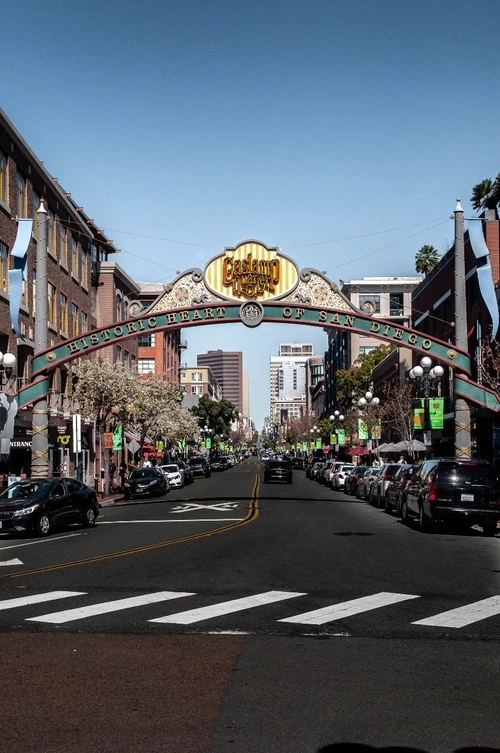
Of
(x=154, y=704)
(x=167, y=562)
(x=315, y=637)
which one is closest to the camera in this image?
(x=154, y=704)

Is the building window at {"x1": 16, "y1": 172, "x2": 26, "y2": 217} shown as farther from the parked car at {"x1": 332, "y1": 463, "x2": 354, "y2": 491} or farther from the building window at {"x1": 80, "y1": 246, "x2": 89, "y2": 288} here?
the parked car at {"x1": 332, "y1": 463, "x2": 354, "y2": 491}

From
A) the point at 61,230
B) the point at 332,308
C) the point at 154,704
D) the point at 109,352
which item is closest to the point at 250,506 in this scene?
the point at 332,308

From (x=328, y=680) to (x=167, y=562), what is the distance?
30.3 feet

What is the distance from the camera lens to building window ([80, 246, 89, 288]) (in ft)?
201

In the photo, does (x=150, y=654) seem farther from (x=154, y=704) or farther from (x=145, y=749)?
(x=145, y=749)

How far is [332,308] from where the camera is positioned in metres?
34.8

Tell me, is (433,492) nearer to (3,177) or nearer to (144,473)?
(3,177)

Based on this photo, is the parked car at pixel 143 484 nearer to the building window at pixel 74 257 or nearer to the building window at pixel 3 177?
the building window at pixel 74 257

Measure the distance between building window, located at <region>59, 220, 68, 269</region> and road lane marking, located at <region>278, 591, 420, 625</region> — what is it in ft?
145

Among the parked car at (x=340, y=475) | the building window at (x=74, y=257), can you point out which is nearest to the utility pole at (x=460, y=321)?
the parked car at (x=340, y=475)

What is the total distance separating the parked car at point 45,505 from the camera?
78.7 feet

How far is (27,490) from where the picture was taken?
25.5 metres

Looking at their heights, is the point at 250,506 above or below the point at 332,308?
below

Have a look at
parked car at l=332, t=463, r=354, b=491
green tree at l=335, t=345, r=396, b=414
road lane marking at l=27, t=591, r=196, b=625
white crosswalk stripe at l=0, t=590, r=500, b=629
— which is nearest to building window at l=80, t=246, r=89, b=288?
parked car at l=332, t=463, r=354, b=491
